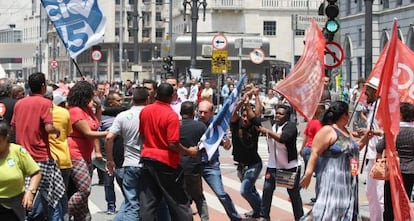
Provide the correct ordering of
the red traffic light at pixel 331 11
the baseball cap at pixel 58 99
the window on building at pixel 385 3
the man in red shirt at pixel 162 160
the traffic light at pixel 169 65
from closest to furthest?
the man in red shirt at pixel 162 160, the baseball cap at pixel 58 99, the red traffic light at pixel 331 11, the traffic light at pixel 169 65, the window on building at pixel 385 3

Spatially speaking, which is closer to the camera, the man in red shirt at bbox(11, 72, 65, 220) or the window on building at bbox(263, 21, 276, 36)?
the man in red shirt at bbox(11, 72, 65, 220)

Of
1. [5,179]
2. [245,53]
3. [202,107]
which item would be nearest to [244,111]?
[202,107]

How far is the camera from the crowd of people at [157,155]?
33.5 ft

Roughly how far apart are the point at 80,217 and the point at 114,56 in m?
99.5

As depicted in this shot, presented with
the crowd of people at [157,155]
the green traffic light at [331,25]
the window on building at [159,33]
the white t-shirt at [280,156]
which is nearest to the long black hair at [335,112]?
the crowd of people at [157,155]

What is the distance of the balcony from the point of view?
79.2 meters

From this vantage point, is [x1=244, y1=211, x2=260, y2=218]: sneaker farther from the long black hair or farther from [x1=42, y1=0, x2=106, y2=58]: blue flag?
[x1=42, y1=0, x2=106, y2=58]: blue flag

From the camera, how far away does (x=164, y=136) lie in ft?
34.2

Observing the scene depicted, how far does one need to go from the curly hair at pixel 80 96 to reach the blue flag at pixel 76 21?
186 inches

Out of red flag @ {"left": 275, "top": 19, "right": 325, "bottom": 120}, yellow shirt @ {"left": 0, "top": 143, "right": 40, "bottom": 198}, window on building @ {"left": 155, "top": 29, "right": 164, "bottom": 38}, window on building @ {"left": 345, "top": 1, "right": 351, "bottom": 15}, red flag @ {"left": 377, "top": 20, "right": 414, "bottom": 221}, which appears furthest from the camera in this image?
window on building @ {"left": 155, "top": 29, "right": 164, "bottom": 38}

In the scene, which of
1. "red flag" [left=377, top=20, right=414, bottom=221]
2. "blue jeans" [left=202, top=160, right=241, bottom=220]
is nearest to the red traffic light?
"blue jeans" [left=202, top=160, right=241, bottom=220]

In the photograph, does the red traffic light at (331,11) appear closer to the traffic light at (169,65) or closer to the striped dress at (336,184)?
the striped dress at (336,184)

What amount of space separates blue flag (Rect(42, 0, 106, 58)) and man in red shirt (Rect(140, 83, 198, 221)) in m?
6.38

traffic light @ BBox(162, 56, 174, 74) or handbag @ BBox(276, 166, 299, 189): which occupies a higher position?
traffic light @ BBox(162, 56, 174, 74)
